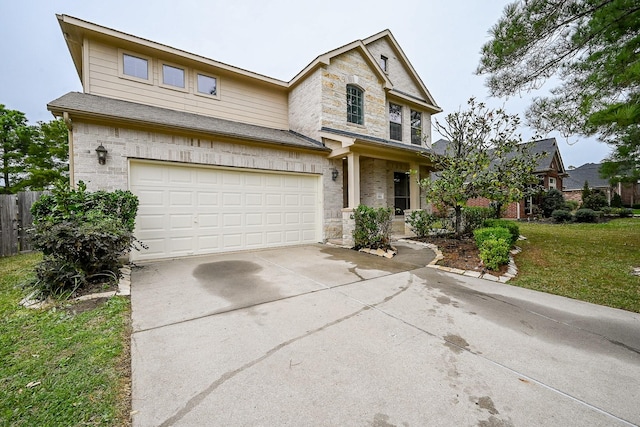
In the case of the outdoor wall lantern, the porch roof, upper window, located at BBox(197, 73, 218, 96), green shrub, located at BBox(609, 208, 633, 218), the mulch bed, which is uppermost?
upper window, located at BBox(197, 73, 218, 96)

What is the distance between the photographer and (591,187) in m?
25.7

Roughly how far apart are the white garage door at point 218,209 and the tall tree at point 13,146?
51.6 ft

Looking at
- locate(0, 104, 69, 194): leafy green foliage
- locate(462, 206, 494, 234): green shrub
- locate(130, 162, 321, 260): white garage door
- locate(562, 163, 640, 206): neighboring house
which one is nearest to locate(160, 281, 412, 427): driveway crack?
locate(130, 162, 321, 260): white garage door

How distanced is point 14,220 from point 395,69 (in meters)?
14.8

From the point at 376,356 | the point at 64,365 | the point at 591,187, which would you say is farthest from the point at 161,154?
the point at 591,187

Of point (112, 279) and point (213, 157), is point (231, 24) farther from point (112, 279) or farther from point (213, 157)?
point (112, 279)

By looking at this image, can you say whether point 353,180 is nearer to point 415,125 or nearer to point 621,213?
point 415,125

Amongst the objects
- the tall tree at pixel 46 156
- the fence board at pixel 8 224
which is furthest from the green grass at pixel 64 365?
the tall tree at pixel 46 156

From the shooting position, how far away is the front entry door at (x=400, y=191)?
1142cm

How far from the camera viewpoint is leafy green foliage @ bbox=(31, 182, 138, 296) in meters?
3.90

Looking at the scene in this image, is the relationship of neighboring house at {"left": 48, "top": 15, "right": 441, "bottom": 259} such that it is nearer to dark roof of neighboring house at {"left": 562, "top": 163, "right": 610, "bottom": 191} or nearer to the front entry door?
the front entry door

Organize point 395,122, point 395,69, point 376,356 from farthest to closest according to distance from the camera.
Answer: point 395,69
point 395,122
point 376,356

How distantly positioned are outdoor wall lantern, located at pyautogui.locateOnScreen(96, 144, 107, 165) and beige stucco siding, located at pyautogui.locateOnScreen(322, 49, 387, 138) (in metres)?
6.22

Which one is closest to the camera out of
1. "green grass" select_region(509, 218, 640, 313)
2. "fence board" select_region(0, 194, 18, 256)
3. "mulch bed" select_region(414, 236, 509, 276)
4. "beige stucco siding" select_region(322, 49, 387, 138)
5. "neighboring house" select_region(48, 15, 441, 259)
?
"green grass" select_region(509, 218, 640, 313)
